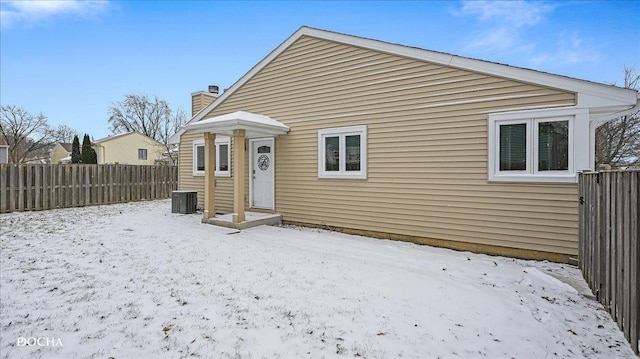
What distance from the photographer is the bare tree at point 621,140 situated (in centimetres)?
1098

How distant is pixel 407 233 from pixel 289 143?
3.92 metres

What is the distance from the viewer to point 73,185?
1152 cm

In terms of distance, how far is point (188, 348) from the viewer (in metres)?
2.62

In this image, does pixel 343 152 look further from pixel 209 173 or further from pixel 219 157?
pixel 219 157

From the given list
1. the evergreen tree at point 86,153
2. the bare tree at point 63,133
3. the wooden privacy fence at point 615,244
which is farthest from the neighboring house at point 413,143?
the bare tree at point 63,133

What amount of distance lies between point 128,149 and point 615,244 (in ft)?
126

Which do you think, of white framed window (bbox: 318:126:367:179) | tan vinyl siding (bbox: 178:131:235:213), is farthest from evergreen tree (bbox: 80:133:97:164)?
white framed window (bbox: 318:126:367:179)

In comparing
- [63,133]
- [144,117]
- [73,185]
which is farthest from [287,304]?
[63,133]

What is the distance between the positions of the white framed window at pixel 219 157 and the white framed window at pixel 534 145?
23.9ft

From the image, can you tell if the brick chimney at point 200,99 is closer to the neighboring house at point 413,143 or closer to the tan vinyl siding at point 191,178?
the tan vinyl siding at point 191,178

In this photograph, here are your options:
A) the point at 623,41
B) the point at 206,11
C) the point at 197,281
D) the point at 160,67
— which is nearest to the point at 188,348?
the point at 197,281

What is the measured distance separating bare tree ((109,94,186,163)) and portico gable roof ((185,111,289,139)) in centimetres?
3617

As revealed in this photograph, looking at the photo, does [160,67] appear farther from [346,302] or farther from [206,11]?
[346,302]

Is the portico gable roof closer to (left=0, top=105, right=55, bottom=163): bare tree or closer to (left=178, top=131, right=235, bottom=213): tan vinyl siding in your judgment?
(left=178, top=131, right=235, bottom=213): tan vinyl siding
